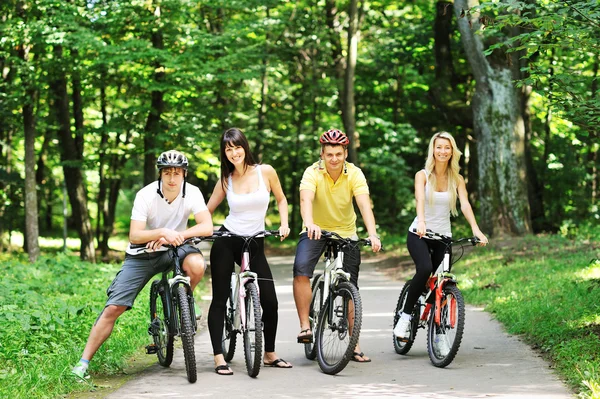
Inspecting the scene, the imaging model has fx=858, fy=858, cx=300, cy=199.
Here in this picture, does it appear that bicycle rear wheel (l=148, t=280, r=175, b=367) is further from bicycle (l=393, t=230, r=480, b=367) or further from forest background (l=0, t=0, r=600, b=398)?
bicycle (l=393, t=230, r=480, b=367)

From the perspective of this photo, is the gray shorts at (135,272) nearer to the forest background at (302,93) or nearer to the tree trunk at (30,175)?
the forest background at (302,93)

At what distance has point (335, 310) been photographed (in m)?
7.52

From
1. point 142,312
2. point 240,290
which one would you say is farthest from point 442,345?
point 142,312

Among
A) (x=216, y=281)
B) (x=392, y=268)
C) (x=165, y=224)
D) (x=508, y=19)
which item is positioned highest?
(x=508, y=19)

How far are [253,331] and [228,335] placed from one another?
0.72 meters

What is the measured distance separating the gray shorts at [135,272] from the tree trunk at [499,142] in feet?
43.8

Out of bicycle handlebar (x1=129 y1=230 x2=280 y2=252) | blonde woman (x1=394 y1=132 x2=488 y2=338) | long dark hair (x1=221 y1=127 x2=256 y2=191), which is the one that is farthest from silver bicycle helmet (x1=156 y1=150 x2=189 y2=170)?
blonde woman (x1=394 y1=132 x2=488 y2=338)

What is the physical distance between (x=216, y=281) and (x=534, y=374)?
2.82 metres

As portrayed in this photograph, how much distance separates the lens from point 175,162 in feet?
23.7

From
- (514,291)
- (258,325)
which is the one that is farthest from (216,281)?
(514,291)

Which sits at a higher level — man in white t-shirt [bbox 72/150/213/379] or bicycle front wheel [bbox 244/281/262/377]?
man in white t-shirt [bbox 72/150/213/379]

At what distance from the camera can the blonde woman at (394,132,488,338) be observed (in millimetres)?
8094

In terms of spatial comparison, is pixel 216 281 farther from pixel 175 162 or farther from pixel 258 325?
pixel 175 162

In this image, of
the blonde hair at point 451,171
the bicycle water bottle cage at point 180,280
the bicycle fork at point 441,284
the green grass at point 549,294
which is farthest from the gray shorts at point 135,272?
the green grass at point 549,294
